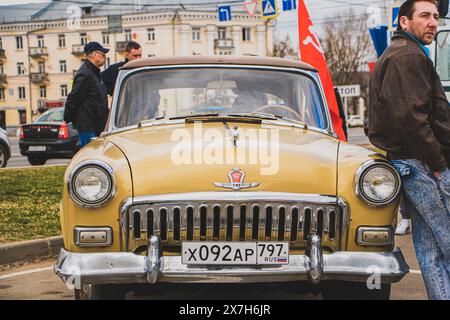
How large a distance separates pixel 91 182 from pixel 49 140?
15520 mm

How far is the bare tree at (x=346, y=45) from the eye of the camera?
60344mm

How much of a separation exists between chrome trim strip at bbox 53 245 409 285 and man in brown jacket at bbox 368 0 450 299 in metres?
0.41

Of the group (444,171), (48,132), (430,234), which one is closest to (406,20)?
(444,171)

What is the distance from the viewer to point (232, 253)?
14.1 ft

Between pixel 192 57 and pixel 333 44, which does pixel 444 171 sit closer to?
pixel 192 57

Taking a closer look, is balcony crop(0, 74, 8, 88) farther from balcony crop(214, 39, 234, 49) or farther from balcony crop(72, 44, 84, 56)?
balcony crop(214, 39, 234, 49)

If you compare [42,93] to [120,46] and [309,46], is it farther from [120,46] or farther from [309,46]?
[309,46]

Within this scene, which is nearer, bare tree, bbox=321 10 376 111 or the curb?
the curb

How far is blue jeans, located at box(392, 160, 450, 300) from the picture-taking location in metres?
4.51

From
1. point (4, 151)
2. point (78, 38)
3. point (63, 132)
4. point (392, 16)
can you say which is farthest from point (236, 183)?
point (78, 38)

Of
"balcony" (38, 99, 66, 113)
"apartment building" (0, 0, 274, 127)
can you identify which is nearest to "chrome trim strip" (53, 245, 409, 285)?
"apartment building" (0, 0, 274, 127)

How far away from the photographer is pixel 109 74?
9.03 metres

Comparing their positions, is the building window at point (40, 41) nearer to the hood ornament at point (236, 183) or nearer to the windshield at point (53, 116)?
the windshield at point (53, 116)

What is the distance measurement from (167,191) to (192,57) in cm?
188
